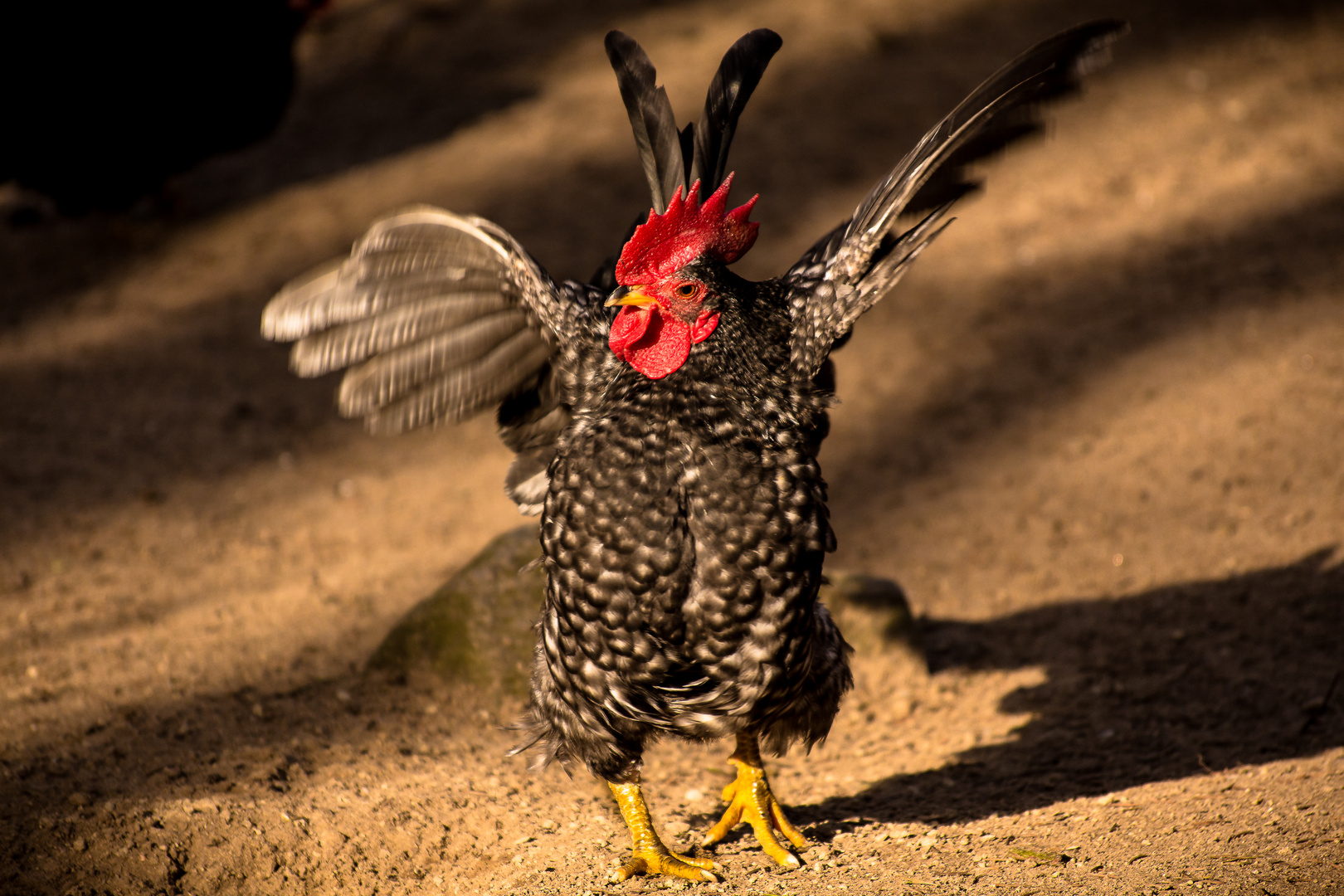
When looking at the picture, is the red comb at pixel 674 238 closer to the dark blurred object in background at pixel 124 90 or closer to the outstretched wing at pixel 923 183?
the outstretched wing at pixel 923 183

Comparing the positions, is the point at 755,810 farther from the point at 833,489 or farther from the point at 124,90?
the point at 124,90

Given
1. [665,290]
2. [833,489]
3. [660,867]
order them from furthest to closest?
[833,489] → [660,867] → [665,290]

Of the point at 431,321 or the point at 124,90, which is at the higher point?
the point at 124,90

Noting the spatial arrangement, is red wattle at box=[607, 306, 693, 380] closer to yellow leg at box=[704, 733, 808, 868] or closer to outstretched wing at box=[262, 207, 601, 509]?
outstretched wing at box=[262, 207, 601, 509]

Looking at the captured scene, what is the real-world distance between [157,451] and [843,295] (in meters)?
4.74

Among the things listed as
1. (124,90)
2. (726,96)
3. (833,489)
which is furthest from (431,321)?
(124,90)

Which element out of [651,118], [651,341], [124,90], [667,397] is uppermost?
[124,90]

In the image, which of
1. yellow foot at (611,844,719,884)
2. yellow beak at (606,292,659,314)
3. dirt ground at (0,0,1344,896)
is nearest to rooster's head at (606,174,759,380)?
yellow beak at (606,292,659,314)

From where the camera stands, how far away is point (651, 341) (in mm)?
2945

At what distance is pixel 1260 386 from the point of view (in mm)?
5895

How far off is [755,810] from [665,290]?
1724mm

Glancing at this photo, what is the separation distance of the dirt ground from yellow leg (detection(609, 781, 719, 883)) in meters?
0.07

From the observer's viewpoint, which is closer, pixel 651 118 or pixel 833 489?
pixel 651 118

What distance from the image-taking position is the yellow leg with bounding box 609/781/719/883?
3.18 metres
